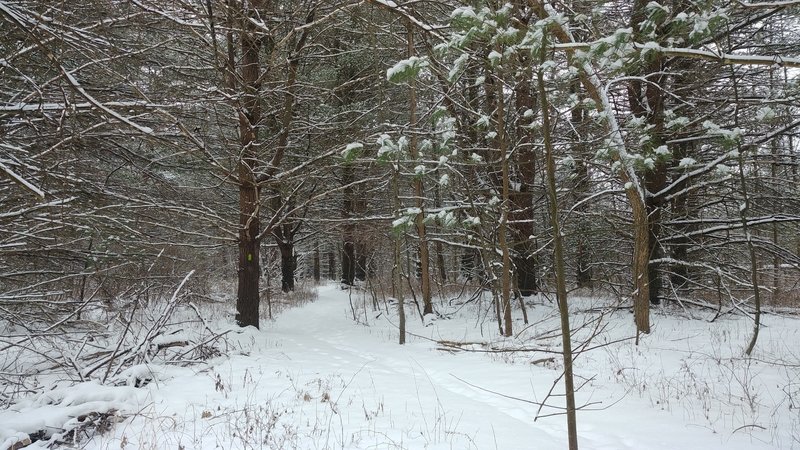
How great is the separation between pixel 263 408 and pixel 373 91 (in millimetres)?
11063

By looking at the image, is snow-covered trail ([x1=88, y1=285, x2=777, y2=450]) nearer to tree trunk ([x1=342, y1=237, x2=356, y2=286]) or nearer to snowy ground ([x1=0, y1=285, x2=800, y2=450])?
snowy ground ([x1=0, y1=285, x2=800, y2=450])

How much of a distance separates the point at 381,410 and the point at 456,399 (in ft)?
3.21

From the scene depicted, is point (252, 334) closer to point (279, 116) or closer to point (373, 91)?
point (279, 116)

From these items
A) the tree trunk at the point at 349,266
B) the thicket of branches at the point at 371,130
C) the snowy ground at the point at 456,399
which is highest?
the thicket of branches at the point at 371,130

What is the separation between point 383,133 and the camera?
826cm

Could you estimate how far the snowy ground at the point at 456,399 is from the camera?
3678mm

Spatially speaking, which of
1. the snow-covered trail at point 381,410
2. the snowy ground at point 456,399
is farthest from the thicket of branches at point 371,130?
the snow-covered trail at point 381,410

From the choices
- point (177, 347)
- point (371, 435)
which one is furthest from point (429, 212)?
point (371, 435)

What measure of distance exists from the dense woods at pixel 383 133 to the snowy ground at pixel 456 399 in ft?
3.28

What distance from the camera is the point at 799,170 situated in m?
11.1

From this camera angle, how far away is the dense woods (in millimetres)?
4121

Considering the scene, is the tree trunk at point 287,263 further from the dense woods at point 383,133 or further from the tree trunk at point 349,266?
the dense woods at point 383,133

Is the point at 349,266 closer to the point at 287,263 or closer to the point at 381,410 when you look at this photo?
the point at 287,263

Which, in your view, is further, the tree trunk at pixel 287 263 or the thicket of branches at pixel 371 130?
the tree trunk at pixel 287 263
